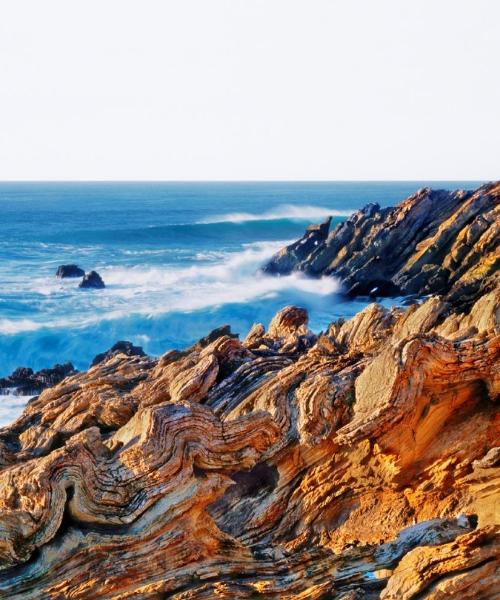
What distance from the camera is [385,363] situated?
11.3 metres

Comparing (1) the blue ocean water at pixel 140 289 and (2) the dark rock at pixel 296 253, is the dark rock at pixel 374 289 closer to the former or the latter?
(1) the blue ocean water at pixel 140 289

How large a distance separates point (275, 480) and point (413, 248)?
4104 cm

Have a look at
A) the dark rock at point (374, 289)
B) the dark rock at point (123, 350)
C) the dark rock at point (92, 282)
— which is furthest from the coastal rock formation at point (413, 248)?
the dark rock at point (123, 350)

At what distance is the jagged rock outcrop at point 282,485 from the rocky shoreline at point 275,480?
2 centimetres

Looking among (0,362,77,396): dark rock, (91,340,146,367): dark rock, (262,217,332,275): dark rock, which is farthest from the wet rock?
(262,217,332,275): dark rock

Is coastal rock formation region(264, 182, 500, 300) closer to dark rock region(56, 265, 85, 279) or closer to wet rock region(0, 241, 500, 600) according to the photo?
dark rock region(56, 265, 85, 279)

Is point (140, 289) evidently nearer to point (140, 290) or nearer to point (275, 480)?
point (140, 290)

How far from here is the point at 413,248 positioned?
168 feet

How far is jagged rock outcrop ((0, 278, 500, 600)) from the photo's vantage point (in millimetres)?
9539

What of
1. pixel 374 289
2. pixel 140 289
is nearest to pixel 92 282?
pixel 140 289

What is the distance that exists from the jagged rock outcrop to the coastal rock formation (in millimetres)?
26399

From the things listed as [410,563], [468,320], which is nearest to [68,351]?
[468,320]

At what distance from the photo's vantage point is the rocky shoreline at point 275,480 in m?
9.55

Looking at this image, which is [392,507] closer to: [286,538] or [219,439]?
[286,538]
